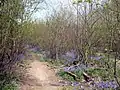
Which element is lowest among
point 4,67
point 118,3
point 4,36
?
point 4,67

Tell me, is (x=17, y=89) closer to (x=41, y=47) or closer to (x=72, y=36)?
(x=72, y=36)

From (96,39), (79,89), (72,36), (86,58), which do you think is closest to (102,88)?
(79,89)

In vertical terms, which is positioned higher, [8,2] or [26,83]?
[8,2]

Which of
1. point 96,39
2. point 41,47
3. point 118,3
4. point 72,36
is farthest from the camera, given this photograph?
point 41,47

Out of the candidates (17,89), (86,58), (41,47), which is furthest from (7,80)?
(41,47)

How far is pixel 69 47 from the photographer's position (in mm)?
24672

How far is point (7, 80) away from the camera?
10.4 metres

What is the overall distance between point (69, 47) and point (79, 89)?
1425 centimetres

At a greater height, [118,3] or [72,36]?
[118,3]

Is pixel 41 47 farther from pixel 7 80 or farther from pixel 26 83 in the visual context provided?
pixel 7 80

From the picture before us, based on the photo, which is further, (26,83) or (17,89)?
(26,83)

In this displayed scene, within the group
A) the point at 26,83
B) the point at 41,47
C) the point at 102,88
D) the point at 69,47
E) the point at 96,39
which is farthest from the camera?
the point at 41,47

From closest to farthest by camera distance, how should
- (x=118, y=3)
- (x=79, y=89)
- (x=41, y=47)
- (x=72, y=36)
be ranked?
(x=118, y=3)
(x=79, y=89)
(x=72, y=36)
(x=41, y=47)

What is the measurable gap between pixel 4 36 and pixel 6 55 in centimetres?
89
